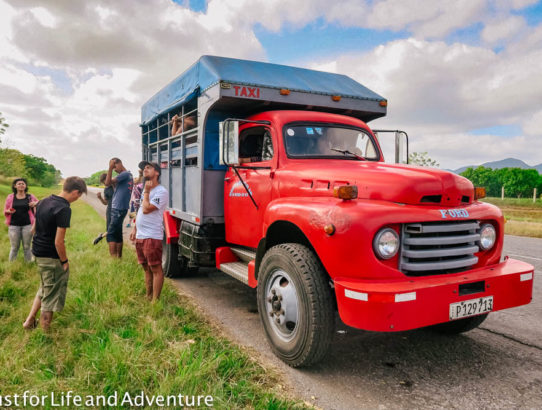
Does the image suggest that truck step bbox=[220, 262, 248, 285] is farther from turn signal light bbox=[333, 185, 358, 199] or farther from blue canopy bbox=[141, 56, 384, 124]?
blue canopy bbox=[141, 56, 384, 124]

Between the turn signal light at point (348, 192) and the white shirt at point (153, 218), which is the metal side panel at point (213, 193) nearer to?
the white shirt at point (153, 218)

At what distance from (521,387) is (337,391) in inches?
54.7

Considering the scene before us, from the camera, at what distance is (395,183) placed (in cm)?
310

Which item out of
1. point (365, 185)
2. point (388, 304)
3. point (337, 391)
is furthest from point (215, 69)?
point (337, 391)

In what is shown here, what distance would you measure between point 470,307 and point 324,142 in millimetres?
2220

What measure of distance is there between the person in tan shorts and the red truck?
1612mm

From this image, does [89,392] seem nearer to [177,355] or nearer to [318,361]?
[177,355]

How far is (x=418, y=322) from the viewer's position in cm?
271

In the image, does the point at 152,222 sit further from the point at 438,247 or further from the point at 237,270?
the point at 438,247

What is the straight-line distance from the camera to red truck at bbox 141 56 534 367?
2.83 m

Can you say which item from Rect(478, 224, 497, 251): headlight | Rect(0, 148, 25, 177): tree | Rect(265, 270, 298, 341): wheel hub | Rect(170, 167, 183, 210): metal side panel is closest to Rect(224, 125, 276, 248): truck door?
→ Rect(265, 270, 298, 341): wheel hub

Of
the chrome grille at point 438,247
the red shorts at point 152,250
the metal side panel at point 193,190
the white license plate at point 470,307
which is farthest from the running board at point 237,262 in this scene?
the white license plate at point 470,307

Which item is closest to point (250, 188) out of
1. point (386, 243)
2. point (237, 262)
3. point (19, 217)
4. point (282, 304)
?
point (237, 262)

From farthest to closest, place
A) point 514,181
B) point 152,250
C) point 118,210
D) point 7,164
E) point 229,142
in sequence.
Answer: point 514,181, point 7,164, point 118,210, point 152,250, point 229,142
